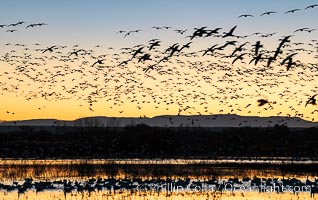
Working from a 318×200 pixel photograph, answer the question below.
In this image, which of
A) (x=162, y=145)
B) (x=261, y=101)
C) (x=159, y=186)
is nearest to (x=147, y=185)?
(x=159, y=186)

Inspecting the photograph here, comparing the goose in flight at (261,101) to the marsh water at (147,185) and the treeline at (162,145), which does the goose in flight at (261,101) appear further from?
the treeline at (162,145)

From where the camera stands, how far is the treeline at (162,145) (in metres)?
67.4

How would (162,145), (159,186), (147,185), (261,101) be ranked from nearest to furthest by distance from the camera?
(261,101), (159,186), (147,185), (162,145)

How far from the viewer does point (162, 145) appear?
72.1m

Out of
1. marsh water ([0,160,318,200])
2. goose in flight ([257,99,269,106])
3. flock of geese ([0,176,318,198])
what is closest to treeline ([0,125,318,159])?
A: marsh water ([0,160,318,200])

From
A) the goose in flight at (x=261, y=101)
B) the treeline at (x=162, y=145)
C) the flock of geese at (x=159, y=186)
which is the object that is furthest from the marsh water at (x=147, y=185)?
the treeline at (x=162, y=145)

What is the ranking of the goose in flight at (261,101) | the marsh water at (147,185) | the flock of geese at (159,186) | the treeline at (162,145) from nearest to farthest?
the goose in flight at (261,101) < the marsh water at (147,185) < the flock of geese at (159,186) < the treeline at (162,145)

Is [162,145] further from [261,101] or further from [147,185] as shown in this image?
[261,101]

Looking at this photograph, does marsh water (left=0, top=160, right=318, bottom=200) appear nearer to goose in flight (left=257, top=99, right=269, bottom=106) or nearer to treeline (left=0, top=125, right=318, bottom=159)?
goose in flight (left=257, top=99, right=269, bottom=106)

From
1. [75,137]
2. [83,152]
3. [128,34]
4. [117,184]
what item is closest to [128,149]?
[83,152]

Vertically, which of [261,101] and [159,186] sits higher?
[261,101]

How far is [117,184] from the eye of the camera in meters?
33.4

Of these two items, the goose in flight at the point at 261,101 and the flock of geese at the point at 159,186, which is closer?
the goose in flight at the point at 261,101

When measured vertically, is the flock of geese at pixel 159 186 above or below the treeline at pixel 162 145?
below
